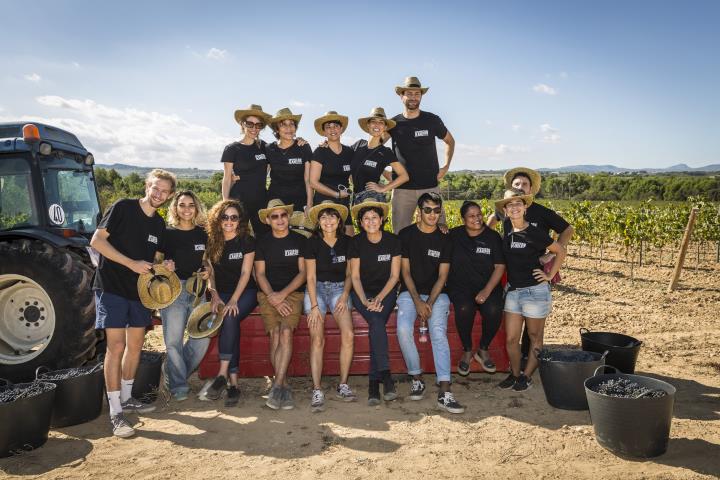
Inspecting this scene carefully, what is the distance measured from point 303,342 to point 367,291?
0.85m

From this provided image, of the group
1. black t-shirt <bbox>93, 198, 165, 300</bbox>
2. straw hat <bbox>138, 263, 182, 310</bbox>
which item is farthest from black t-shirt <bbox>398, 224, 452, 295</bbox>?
black t-shirt <bbox>93, 198, 165, 300</bbox>

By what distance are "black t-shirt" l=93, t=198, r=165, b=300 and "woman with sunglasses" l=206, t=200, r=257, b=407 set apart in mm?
745

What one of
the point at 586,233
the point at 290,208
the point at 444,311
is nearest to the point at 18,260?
the point at 290,208

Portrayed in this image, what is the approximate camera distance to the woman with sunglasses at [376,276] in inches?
182

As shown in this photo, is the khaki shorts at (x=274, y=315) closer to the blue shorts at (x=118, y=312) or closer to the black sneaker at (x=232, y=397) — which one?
the black sneaker at (x=232, y=397)

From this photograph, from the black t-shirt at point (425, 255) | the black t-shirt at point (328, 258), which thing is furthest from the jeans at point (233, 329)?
the black t-shirt at point (425, 255)

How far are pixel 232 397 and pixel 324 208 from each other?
1938 mm

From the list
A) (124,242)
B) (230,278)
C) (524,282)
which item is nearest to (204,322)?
(230,278)

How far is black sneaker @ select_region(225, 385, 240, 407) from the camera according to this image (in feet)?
14.7

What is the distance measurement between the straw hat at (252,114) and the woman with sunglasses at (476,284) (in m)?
2.38

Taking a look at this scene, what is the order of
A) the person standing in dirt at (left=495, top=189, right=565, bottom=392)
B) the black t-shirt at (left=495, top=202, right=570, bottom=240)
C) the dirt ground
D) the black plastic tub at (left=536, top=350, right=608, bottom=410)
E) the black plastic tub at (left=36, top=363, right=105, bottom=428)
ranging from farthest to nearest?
1. the black t-shirt at (left=495, top=202, right=570, bottom=240)
2. the person standing in dirt at (left=495, top=189, right=565, bottom=392)
3. the black plastic tub at (left=536, top=350, right=608, bottom=410)
4. the black plastic tub at (left=36, top=363, right=105, bottom=428)
5. the dirt ground

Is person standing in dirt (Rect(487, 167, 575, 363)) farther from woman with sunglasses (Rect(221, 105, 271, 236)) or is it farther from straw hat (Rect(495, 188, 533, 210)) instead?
woman with sunglasses (Rect(221, 105, 271, 236))

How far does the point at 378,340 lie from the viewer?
4621mm

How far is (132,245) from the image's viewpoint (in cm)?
397
